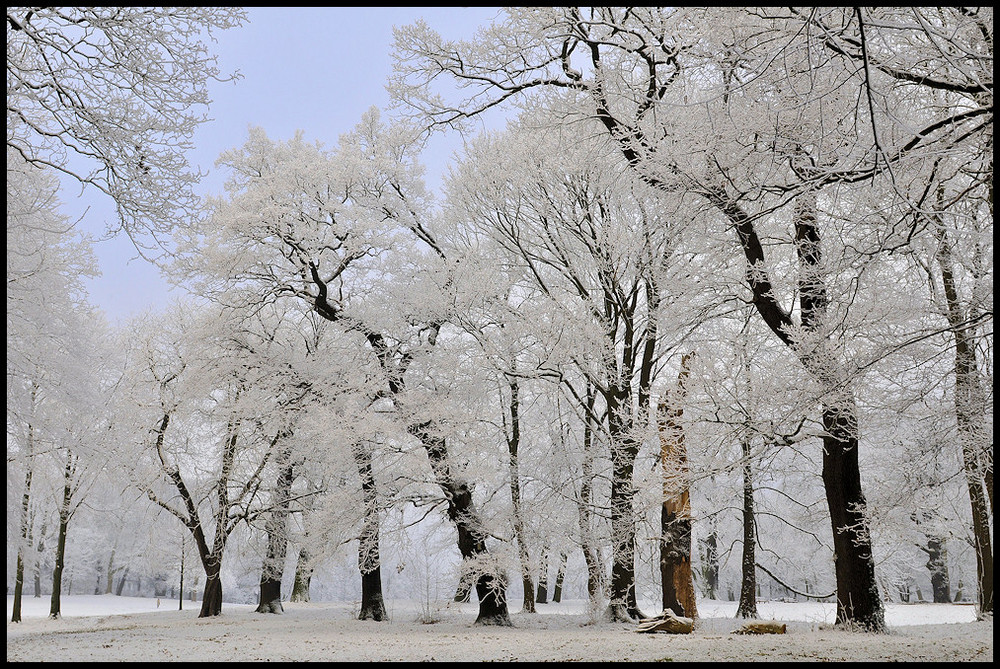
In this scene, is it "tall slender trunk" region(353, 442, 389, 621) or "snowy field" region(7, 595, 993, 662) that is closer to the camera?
"snowy field" region(7, 595, 993, 662)

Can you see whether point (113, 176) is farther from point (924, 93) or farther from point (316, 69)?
point (316, 69)

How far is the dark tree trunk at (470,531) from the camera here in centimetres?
1201

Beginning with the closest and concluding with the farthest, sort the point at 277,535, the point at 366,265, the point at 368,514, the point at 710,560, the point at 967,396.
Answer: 1. the point at 967,396
2. the point at 368,514
3. the point at 366,265
4. the point at 277,535
5. the point at 710,560

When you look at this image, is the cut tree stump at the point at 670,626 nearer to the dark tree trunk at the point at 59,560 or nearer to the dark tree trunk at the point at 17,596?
the dark tree trunk at the point at 59,560

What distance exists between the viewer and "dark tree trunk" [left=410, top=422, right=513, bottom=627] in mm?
12008

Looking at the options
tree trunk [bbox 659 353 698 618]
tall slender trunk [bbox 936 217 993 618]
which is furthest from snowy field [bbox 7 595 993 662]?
tall slender trunk [bbox 936 217 993 618]

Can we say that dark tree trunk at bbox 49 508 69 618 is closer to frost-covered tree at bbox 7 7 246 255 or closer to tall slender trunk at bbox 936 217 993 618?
frost-covered tree at bbox 7 7 246 255

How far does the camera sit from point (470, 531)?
42.1 ft

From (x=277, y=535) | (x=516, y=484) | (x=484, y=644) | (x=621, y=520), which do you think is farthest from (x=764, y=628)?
(x=277, y=535)

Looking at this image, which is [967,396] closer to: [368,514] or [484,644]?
[484,644]

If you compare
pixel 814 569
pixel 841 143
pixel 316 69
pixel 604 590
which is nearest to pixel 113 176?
pixel 841 143

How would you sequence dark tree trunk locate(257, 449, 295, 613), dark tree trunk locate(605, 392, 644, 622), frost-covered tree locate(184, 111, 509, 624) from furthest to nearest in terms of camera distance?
dark tree trunk locate(257, 449, 295, 613)
frost-covered tree locate(184, 111, 509, 624)
dark tree trunk locate(605, 392, 644, 622)

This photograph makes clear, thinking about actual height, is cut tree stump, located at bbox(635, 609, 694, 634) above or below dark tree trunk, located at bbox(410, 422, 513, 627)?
below

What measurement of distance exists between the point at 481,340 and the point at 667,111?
211 inches
